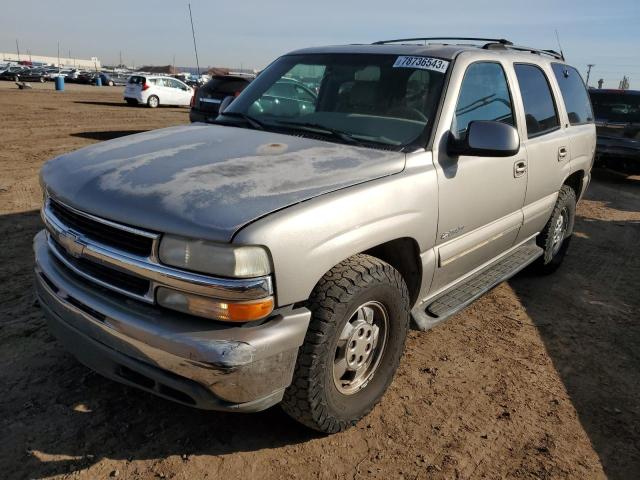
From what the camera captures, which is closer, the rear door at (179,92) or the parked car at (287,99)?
the parked car at (287,99)

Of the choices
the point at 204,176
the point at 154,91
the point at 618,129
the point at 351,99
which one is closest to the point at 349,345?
the point at 204,176

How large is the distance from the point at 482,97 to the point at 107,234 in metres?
2.46

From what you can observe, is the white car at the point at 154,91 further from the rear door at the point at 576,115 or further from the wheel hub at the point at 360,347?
the wheel hub at the point at 360,347

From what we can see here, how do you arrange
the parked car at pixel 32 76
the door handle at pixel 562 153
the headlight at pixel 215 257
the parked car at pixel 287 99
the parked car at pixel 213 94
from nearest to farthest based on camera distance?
the headlight at pixel 215 257
the parked car at pixel 287 99
the door handle at pixel 562 153
the parked car at pixel 213 94
the parked car at pixel 32 76

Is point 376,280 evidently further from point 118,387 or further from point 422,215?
point 118,387

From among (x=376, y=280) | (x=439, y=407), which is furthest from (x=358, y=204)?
(x=439, y=407)

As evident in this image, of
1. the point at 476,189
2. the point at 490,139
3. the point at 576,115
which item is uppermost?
the point at 490,139

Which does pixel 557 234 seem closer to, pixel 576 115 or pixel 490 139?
pixel 576 115

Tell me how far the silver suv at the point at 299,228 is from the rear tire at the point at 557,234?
36.3 inches

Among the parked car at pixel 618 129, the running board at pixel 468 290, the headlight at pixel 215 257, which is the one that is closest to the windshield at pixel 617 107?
the parked car at pixel 618 129

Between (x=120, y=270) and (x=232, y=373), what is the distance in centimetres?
65

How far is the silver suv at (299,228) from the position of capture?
2.00 metres

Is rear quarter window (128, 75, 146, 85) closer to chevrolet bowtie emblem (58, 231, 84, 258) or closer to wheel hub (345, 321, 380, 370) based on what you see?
chevrolet bowtie emblem (58, 231, 84, 258)

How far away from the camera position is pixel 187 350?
1950 mm
